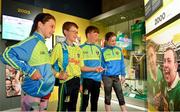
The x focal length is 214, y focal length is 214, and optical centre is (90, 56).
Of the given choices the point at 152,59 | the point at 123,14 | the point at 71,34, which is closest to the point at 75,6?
the point at 123,14

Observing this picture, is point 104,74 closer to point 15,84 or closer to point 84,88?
point 84,88

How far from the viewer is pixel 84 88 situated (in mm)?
2709

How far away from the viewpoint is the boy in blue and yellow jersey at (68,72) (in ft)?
7.28

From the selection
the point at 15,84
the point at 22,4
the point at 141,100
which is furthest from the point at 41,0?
the point at 141,100

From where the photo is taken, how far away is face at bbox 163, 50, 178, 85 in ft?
7.36

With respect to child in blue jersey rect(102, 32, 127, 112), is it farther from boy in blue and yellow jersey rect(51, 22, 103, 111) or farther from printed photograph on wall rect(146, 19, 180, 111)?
boy in blue and yellow jersey rect(51, 22, 103, 111)

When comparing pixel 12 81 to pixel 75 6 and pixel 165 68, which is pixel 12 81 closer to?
pixel 75 6

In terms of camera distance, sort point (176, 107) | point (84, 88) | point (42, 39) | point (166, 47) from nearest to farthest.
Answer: point (42, 39), point (176, 107), point (166, 47), point (84, 88)

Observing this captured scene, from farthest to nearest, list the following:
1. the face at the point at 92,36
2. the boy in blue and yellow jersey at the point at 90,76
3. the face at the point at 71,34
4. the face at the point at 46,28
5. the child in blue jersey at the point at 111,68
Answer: the child in blue jersey at the point at 111,68, the face at the point at 92,36, the boy in blue and yellow jersey at the point at 90,76, the face at the point at 71,34, the face at the point at 46,28

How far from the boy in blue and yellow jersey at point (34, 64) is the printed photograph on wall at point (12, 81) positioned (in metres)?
2.44

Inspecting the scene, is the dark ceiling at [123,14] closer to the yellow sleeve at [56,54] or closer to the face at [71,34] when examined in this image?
the face at [71,34]

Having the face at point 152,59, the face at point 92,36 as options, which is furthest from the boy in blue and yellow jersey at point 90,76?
the face at point 152,59

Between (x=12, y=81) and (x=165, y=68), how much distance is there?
9.82ft

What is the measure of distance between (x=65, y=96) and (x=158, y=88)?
1.26 meters
